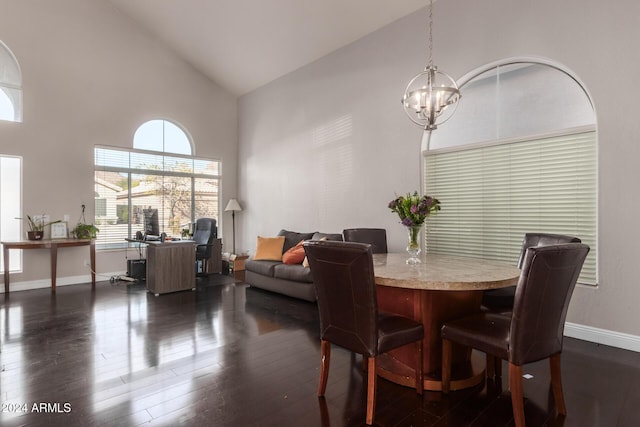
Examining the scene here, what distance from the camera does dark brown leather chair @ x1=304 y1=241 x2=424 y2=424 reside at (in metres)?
1.96

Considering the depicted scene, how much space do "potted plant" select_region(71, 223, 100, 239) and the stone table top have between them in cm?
508

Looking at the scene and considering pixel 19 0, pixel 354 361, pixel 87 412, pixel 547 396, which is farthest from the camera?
pixel 19 0

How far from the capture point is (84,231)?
572 centimetres

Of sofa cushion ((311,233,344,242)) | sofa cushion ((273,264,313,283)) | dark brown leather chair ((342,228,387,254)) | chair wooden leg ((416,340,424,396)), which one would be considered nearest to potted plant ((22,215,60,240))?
sofa cushion ((273,264,313,283))

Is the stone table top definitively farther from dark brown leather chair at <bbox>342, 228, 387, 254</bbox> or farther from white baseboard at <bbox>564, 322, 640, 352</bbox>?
white baseboard at <bbox>564, 322, 640, 352</bbox>

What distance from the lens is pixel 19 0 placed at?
5336mm

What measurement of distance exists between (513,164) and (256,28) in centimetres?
438

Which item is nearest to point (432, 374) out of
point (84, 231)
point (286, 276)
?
point (286, 276)

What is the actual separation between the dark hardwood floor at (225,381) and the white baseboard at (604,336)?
156 millimetres

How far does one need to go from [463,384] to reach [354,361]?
0.83 metres

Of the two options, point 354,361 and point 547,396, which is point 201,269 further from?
point 547,396

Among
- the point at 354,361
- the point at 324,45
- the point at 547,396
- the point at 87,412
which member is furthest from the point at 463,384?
the point at 324,45

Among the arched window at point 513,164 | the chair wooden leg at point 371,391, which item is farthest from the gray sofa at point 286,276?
the chair wooden leg at point 371,391

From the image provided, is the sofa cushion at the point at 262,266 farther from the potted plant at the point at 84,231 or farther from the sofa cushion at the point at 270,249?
the potted plant at the point at 84,231
